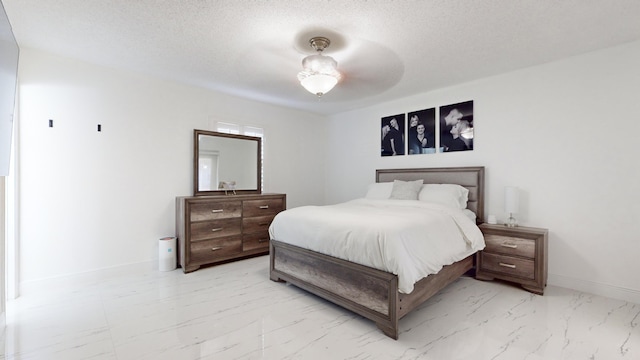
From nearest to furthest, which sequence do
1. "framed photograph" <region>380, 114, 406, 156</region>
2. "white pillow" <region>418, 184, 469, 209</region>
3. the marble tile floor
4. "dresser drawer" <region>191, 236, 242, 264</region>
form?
the marble tile floor < "white pillow" <region>418, 184, 469, 209</region> < "dresser drawer" <region>191, 236, 242, 264</region> < "framed photograph" <region>380, 114, 406, 156</region>

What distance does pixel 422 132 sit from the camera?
414 centimetres

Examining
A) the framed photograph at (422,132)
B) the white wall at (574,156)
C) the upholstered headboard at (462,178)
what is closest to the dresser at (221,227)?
the upholstered headboard at (462,178)

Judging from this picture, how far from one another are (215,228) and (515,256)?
3.55m

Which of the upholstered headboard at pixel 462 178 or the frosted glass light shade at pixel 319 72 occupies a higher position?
the frosted glass light shade at pixel 319 72

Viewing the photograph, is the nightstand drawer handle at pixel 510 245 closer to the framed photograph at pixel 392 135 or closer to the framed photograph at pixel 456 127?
the framed photograph at pixel 456 127

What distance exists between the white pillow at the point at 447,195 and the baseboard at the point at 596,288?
1.17 meters

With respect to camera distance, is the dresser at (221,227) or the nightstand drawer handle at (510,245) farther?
the dresser at (221,227)

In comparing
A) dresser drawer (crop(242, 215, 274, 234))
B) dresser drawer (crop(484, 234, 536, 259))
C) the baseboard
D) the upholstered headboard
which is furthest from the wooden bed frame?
dresser drawer (crop(242, 215, 274, 234))

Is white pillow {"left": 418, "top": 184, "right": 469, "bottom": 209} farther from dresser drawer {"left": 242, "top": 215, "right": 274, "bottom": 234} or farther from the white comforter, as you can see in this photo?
dresser drawer {"left": 242, "top": 215, "right": 274, "bottom": 234}

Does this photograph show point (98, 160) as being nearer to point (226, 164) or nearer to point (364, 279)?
point (226, 164)

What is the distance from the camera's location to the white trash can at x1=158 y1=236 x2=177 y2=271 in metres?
3.44

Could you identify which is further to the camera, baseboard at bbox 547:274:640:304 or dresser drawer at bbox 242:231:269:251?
dresser drawer at bbox 242:231:269:251

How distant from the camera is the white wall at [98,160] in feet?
9.26

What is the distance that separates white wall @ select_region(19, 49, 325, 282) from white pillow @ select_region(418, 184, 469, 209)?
10.3 feet
